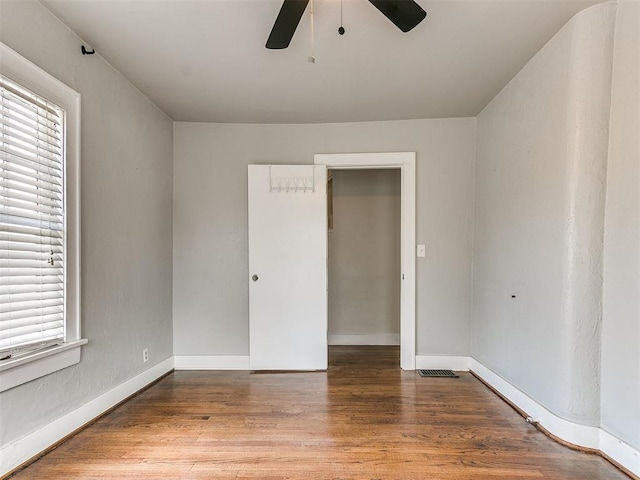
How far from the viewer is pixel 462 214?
3.11 meters

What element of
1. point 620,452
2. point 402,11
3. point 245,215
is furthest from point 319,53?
point 620,452

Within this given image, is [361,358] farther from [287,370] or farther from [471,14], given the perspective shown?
[471,14]

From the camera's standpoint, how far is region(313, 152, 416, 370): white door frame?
311 cm

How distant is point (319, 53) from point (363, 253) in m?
2.53

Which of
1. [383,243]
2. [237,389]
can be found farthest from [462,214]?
[237,389]

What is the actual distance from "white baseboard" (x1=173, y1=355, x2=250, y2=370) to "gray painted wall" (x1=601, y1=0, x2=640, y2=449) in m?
2.63

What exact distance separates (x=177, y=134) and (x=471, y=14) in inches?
101

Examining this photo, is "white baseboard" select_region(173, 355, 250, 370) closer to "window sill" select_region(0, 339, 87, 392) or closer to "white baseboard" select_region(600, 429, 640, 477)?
"window sill" select_region(0, 339, 87, 392)

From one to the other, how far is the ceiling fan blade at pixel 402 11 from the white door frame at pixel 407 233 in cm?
166

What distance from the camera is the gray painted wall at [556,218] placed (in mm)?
1771

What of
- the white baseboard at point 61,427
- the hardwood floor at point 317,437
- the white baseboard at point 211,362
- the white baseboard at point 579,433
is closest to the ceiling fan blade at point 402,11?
the hardwood floor at point 317,437

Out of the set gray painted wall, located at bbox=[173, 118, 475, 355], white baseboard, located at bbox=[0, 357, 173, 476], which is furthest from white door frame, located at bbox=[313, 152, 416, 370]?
white baseboard, located at bbox=[0, 357, 173, 476]

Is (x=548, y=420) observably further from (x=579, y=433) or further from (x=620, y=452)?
(x=620, y=452)

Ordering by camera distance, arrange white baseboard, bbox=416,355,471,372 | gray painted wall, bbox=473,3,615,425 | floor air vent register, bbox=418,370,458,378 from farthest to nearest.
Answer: white baseboard, bbox=416,355,471,372
floor air vent register, bbox=418,370,458,378
gray painted wall, bbox=473,3,615,425
